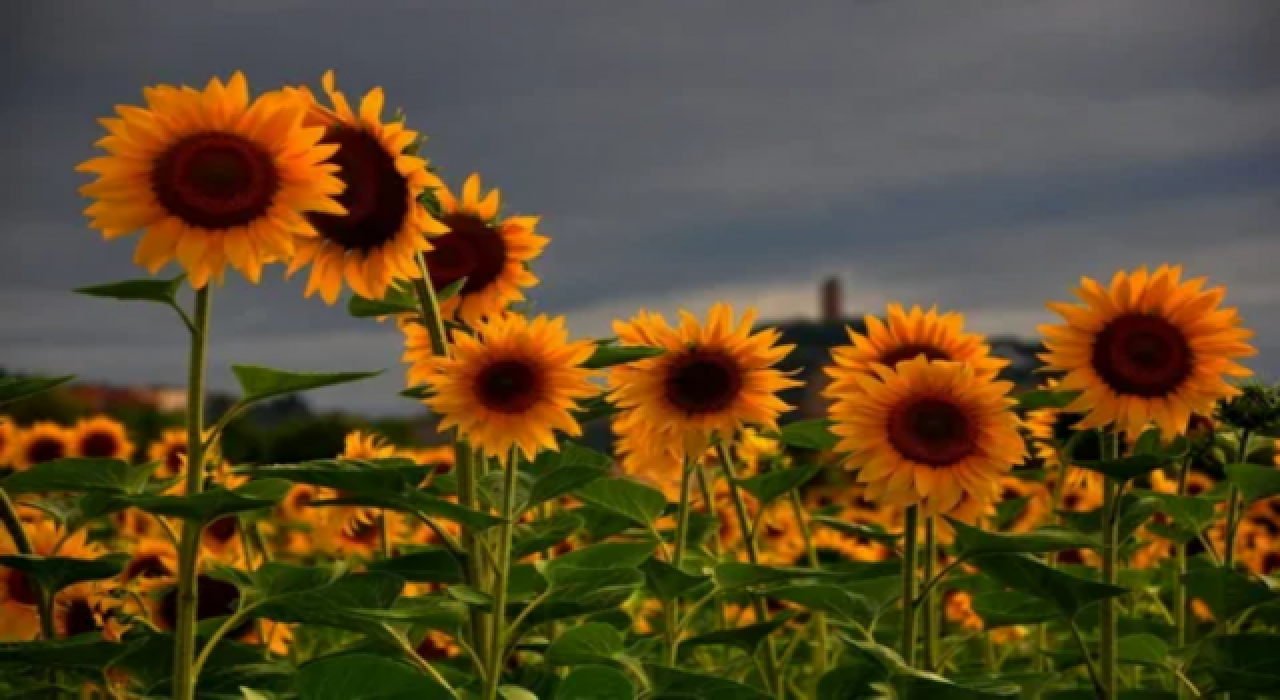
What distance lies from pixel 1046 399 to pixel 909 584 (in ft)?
1.54

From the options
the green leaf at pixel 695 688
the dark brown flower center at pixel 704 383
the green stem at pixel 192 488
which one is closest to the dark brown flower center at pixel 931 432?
the dark brown flower center at pixel 704 383

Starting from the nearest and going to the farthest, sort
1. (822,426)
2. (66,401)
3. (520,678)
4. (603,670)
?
(603,670), (822,426), (520,678), (66,401)

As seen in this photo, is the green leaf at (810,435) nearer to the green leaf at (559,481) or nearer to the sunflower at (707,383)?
the sunflower at (707,383)

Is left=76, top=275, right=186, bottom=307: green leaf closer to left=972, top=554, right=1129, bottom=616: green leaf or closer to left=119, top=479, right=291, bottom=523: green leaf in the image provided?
left=119, top=479, right=291, bottom=523: green leaf

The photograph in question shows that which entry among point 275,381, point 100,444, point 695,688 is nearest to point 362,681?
point 275,381

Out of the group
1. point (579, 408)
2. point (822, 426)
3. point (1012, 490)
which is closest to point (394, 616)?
point (579, 408)

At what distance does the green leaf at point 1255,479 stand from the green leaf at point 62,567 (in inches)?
88.7

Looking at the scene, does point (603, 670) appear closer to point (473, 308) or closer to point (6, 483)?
point (473, 308)

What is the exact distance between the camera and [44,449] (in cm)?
573

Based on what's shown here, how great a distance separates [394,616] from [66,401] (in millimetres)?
11914

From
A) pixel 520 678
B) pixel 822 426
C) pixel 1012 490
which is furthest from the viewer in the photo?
pixel 1012 490

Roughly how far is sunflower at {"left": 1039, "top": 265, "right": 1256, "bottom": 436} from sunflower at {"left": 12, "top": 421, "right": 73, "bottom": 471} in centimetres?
386

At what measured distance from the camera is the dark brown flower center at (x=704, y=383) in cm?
333

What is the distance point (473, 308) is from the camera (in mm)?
3301
